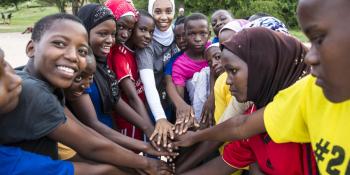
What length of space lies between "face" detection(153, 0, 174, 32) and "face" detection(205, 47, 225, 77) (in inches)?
29.0

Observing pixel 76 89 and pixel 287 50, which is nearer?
pixel 287 50

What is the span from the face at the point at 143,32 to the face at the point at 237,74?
146 centimetres

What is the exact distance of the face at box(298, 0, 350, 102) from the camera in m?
1.37

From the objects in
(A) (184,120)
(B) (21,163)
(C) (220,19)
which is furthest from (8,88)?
(C) (220,19)

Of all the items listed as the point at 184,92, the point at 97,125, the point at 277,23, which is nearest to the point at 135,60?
the point at 184,92

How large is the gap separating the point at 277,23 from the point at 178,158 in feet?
3.67

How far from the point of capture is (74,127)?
2.10 meters

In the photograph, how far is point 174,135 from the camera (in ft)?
9.42

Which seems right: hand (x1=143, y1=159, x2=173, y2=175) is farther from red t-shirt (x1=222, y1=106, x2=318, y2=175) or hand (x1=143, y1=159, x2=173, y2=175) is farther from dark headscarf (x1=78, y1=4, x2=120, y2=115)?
dark headscarf (x1=78, y1=4, x2=120, y2=115)

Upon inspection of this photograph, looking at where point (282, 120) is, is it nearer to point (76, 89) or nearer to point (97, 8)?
point (76, 89)

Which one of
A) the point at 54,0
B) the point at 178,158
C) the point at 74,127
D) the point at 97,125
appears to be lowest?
the point at 54,0

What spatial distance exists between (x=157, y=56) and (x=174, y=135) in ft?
3.55

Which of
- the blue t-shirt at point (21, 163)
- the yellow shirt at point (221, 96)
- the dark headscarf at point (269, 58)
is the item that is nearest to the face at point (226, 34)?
the yellow shirt at point (221, 96)

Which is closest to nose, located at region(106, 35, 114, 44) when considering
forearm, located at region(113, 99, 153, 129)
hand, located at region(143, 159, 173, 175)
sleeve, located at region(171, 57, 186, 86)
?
forearm, located at region(113, 99, 153, 129)
